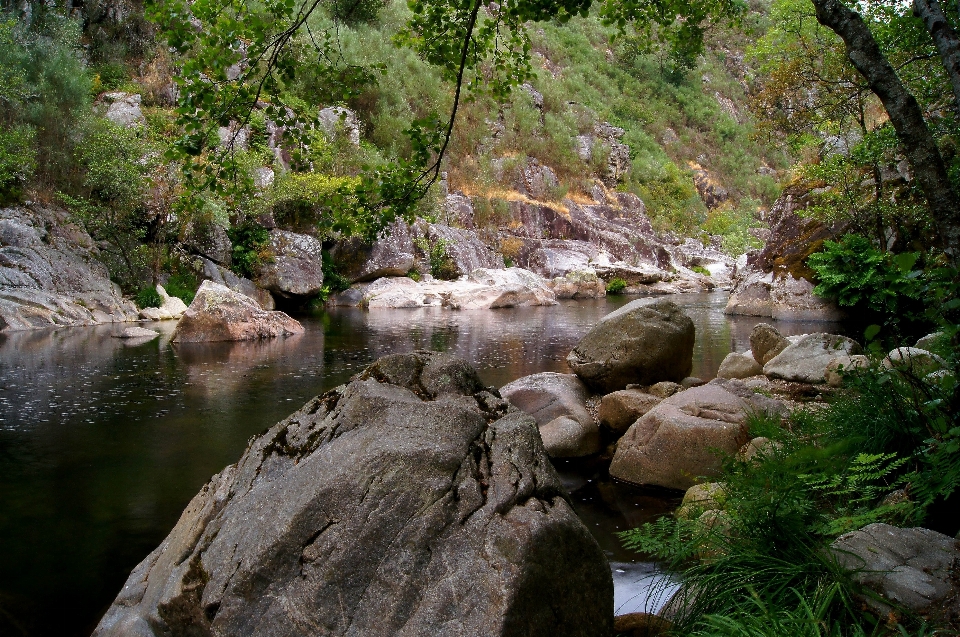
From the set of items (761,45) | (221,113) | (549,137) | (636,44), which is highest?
(549,137)

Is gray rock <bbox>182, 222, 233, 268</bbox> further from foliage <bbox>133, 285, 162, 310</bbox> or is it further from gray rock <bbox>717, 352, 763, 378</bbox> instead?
gray rock <bbox>717, 352, 763, 378</bbox>

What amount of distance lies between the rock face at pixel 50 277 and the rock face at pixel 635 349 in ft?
55.6

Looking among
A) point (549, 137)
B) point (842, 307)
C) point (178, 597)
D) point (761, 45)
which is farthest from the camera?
point (549, 137)

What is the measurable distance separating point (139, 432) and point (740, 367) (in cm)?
865

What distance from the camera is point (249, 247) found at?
1022 inches

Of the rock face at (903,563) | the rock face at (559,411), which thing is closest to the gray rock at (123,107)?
the rock face at (559,411)

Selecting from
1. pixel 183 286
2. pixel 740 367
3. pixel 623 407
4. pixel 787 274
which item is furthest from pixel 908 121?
pixel 183 286

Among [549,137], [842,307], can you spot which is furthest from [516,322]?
[549,137]

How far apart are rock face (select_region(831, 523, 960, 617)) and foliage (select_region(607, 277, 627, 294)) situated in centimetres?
3228

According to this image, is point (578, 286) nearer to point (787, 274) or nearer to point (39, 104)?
point (787, 274)

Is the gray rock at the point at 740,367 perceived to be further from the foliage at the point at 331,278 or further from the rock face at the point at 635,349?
the foliage at the point at 331,278

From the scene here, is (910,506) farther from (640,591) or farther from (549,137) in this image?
(549,137)

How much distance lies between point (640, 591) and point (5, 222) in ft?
76.4

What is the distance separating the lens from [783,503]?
310 cm
